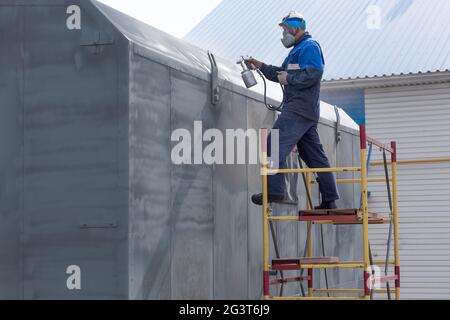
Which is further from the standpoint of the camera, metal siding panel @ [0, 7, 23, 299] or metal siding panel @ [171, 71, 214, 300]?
metal siding panel @ [171, 71, 214, 300]

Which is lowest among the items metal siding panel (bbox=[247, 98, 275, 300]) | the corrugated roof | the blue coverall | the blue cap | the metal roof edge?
metal siding panel (bbox=[247, 98, 275, 300])

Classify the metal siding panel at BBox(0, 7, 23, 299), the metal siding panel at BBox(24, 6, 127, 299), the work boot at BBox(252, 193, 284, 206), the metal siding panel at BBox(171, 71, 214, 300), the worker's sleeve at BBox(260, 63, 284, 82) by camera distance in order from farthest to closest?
the worker's sleeve at BBox(260, 63, 284, 82) < the work boot at BBox(252, 193, 284, 206) < the metal siding panel at BBox(171, 71, 214, 300) < the metal siding panel at BBox(0, 7, 23, 299) < the metal siding panel at BBox(24, 6, 127, 299)

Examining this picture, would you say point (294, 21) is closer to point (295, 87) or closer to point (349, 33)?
point (295, 87)

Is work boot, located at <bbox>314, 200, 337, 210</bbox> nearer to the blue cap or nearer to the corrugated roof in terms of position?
the blue cap

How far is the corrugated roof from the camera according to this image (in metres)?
19.6

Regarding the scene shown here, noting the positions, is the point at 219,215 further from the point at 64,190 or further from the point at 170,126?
the point at 64,190

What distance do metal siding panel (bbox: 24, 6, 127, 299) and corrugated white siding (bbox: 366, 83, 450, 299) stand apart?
14115 mm

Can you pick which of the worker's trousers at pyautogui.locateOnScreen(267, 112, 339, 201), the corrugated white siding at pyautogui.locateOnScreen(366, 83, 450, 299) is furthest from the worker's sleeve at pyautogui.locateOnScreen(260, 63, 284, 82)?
the corrugated white siding at pyautogui.locateOnScreen(366, 83, 450, 299)

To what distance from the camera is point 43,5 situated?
6480 millimetres

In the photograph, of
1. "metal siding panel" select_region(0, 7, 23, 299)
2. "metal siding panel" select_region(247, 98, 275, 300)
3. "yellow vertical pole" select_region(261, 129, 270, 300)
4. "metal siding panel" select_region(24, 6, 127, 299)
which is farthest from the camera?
"metal siding panel" select_region(247, 98, 275, 300)

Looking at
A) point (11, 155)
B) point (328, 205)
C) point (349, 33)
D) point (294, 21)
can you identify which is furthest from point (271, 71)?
point (349, 33)

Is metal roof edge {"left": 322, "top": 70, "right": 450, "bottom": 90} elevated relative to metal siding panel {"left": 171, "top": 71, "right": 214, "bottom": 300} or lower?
elevated

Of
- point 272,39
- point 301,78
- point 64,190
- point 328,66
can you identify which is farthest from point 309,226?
point 272,39
